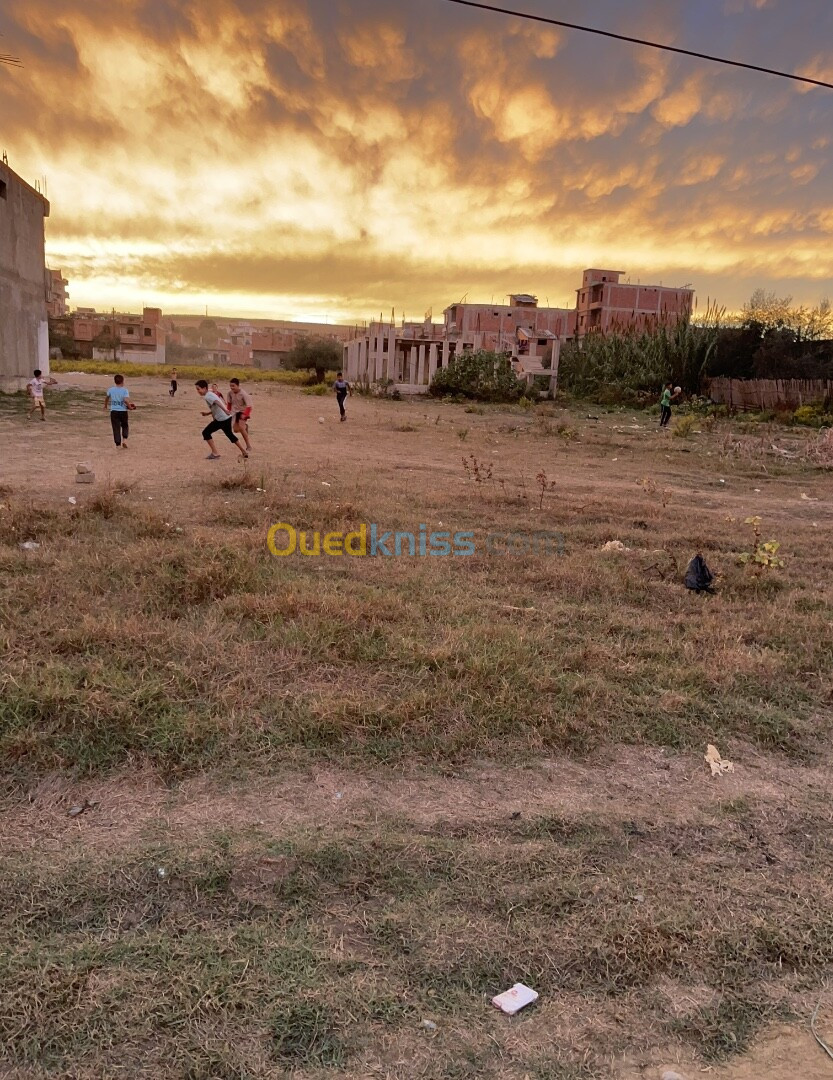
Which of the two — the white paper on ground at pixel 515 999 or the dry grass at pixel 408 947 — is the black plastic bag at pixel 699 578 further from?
the white paper on ground at pixel 515 999

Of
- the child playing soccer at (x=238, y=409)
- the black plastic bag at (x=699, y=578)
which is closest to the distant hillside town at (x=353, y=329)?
the child playing soccer at (x=238, y=409)

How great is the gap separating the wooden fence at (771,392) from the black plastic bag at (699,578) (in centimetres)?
1936

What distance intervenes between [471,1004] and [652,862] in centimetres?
85

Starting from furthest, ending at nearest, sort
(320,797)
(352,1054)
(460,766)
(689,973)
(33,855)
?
(460,766) < (320,797) < (33,855) < (689,973) < (352,1054)

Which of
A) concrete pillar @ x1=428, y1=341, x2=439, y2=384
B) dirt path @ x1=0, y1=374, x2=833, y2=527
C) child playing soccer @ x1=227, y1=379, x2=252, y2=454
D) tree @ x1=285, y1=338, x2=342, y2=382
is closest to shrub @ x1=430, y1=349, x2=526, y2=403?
concrete pillar @ x1=428, y1=341, x2=439, y2=384

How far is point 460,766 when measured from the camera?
2797 millimetres

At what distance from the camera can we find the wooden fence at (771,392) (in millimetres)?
21312

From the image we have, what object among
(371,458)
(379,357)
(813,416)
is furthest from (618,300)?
(371,458)

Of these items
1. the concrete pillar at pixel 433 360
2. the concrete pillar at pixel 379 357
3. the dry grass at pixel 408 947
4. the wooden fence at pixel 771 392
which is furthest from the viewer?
the concrete pillar at pixel 379 357

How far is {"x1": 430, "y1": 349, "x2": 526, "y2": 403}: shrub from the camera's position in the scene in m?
25.9

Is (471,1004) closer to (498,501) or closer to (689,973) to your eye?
(689,973)

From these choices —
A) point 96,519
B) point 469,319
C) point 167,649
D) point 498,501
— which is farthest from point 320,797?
point 469,319

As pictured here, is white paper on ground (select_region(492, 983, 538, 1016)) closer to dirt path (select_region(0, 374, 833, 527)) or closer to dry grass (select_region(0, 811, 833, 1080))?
dry grass (select_region(0, 811, 833, 1080))

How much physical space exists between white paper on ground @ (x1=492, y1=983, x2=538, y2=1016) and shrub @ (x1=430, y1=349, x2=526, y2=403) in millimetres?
24967
